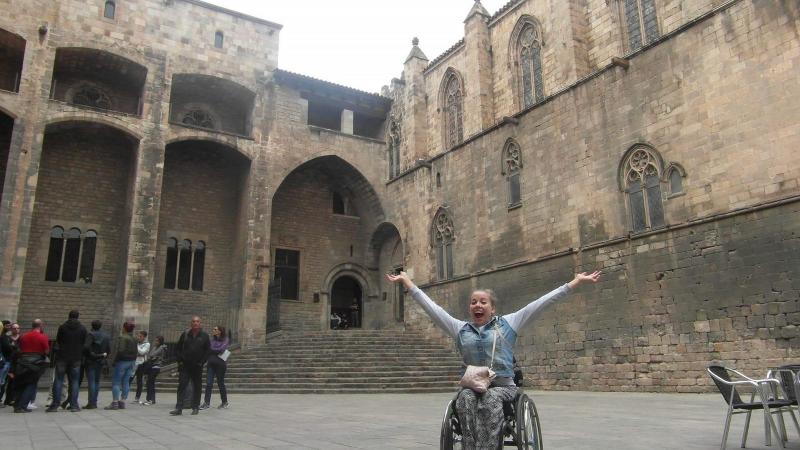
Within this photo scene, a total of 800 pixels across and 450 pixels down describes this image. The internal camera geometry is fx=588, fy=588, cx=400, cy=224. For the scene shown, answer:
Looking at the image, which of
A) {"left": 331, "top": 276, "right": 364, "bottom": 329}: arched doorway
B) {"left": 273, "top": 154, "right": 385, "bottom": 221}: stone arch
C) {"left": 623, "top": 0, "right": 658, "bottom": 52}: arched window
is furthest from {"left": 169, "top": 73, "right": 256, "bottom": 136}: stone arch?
{"left": 623, "top": 0, "right": 658, "bottom": 52}: arched window

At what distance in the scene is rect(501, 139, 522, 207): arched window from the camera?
1673 cm

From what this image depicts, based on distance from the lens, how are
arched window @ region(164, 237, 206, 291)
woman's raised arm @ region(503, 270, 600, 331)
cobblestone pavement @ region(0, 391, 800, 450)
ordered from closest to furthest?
woman's raised arm @ region(503, 270, 600, 331) → cobblestone pavement @ region(0, 391, 800, 450) → arched window @ region(164, 237, 206, 291)

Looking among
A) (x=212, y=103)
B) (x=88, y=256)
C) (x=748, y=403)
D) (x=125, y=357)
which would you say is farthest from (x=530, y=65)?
(x=88, y=256)

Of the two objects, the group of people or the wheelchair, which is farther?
the group of people

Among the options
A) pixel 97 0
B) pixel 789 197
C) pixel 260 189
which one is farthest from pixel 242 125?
pixel 789 197

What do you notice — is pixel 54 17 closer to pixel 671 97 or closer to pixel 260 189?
pixel 260 189

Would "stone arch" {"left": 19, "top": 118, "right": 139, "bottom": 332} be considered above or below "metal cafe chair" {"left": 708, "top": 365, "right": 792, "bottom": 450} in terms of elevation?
above

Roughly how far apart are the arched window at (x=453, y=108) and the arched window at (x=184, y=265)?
9858 millimetres

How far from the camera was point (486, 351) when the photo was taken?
366 centimetres

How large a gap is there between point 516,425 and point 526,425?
68 millimetres

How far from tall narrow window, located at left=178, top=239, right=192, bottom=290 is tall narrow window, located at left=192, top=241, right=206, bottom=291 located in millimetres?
173

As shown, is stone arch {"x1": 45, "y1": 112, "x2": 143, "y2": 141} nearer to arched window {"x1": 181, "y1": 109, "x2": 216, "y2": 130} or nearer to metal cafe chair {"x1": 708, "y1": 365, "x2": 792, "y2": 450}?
arched window {"x1": 181, "y1": 109, "x2": 216, "y2": 130}

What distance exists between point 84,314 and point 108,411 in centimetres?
1103

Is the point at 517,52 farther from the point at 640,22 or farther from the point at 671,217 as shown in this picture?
the point at 671,217
